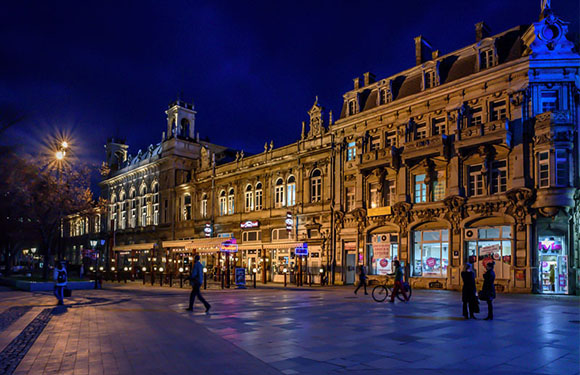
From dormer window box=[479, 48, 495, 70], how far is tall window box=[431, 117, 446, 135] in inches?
156

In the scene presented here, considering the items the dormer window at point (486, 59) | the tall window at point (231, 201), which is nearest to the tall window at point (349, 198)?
the dormer window at point (486, 59)

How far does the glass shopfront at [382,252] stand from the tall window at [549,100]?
40.0 feet

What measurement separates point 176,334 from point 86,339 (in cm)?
196

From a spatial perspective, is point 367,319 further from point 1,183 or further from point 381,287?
point 1,183

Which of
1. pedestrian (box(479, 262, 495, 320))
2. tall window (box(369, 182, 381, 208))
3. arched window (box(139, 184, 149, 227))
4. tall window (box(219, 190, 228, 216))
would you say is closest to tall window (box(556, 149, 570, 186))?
tall window (box(369, 182, 381, 208))

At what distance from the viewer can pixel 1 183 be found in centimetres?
2405

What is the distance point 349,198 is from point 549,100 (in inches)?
601

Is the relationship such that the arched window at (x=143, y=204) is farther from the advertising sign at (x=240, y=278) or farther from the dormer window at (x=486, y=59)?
the dormer window at (x=486, y=59)

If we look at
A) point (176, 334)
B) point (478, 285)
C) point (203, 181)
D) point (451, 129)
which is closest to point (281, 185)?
point (203, 181)

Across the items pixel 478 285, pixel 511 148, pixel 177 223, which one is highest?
pixel 511 148

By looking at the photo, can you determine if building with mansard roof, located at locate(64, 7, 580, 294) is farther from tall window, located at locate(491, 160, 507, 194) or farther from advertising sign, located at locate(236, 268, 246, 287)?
advertising sign, located at locate(236, 268, 246, 287)

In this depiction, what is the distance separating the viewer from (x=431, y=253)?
105ft

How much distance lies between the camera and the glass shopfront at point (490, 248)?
27766 millimetres

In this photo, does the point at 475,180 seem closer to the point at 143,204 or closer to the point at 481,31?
the point at 481,31
